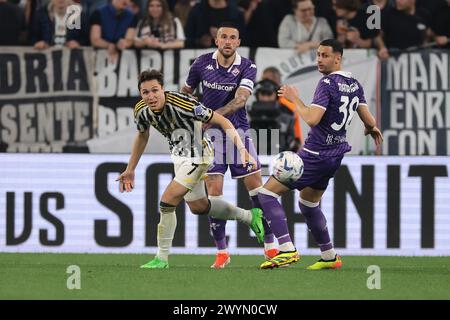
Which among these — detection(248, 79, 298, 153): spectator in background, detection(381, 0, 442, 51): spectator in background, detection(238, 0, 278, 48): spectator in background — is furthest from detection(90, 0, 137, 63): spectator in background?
detection(381, 0, 442, 51): spectator in background

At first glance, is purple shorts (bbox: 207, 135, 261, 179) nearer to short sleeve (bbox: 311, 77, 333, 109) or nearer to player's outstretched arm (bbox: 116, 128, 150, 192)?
player's outstretched arm (bbox: 116, 128, 150, 192)

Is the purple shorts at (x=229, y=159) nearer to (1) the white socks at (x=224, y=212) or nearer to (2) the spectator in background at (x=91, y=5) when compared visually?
(1) the white socks at (x=224, y=212)

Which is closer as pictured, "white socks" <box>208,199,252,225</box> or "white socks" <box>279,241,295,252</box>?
"white socks" <box>279,241,295,252</box>

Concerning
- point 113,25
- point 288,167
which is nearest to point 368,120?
point 288,167

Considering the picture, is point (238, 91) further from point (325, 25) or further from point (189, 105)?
point (325, 25)

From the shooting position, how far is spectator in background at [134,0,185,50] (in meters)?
15.1

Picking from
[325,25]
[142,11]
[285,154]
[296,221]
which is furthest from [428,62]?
[285,154]

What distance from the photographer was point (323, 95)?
10.1 meters

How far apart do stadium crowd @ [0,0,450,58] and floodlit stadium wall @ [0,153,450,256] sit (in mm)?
2009

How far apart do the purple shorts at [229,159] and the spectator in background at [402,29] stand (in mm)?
4532

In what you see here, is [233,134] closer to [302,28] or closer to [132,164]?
[132,164]

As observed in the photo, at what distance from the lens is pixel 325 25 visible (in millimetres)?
A: 15195

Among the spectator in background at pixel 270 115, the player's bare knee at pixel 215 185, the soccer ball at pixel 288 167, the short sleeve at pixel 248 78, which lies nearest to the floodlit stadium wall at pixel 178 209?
the spectator in background at pixel 270 115

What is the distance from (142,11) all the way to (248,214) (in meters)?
5.41
